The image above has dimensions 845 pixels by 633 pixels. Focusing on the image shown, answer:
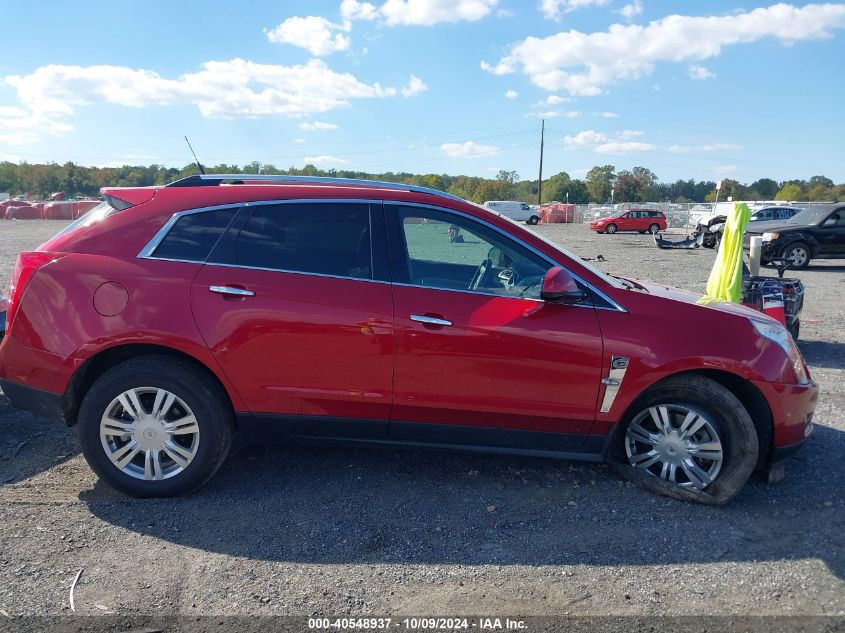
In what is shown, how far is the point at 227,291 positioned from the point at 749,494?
3.36m

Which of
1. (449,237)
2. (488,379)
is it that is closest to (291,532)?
(488,379)

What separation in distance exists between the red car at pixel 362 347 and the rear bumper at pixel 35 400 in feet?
0.04

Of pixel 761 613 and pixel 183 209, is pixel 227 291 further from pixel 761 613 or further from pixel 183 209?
pixel 761 613

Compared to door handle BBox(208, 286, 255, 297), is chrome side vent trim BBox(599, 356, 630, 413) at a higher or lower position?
lower

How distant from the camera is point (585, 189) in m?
99.9

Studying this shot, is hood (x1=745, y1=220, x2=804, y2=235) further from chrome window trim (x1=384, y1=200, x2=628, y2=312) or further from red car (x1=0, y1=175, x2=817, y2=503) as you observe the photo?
chrome window trim (x1=384, y1=200, x2=628, y2=312)

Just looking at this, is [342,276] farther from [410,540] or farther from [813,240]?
[813,240]

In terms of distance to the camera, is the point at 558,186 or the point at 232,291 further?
the point at 558,186

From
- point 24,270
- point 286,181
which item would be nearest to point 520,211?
point 286,181

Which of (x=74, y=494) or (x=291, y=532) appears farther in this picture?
(x=74, y=494)

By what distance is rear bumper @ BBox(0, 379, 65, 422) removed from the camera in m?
3.68

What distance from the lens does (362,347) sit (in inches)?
140

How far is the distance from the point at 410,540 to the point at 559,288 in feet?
5.13

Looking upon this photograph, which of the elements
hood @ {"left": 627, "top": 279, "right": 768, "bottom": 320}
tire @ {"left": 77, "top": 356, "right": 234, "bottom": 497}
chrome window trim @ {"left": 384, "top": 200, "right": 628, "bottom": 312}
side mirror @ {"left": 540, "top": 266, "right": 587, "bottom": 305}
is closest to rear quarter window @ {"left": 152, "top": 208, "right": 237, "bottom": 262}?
tire @ {"left": 77, "top": 356, "right": 234, "bottom": 497}
